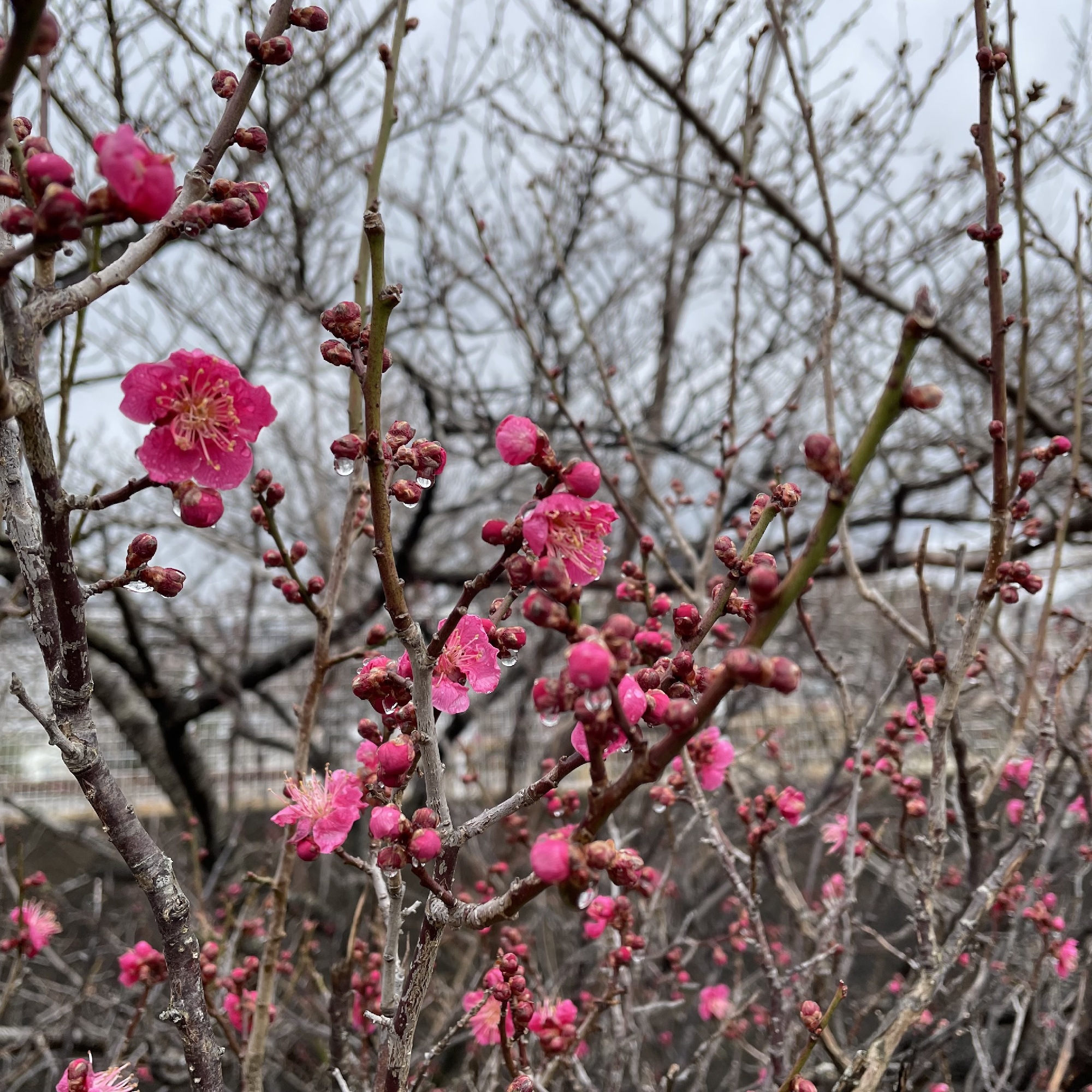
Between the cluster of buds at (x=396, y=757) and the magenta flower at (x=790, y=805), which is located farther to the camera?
the magenta flower at (x=790, y=805)

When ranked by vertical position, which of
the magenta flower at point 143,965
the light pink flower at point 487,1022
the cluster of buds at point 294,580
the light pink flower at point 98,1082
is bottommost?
the light pink flower at point 98,1082

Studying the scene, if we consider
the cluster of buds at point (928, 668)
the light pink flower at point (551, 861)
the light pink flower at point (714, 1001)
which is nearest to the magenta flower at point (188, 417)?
the light pink flower at point (551, 861)

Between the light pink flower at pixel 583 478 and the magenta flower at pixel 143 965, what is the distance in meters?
1.71

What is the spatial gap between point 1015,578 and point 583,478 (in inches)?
47.7

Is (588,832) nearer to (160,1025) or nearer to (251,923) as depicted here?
(251,923)

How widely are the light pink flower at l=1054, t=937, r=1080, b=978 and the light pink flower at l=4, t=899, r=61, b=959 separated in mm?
3563

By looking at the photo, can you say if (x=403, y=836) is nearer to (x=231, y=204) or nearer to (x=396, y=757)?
(x=396, y=757)

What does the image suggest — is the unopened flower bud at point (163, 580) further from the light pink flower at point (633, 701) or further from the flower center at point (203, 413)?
the light pink flower at point (633, 701)

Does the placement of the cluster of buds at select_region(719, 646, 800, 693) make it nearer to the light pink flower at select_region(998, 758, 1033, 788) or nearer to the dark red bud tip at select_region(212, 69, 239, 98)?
the dark red bud tip at select_region(212, 69, 239, 98)

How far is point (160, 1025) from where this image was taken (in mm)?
3902

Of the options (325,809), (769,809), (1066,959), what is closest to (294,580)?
(325,809)

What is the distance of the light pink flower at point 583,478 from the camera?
0.87 metres

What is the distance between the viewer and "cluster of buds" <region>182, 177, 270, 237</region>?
937 mm

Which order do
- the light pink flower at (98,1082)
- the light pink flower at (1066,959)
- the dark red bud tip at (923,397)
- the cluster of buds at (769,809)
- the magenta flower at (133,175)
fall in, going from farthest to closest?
the light pink flower at (1066,959) → the cluster of buds at (769,809) → the light pink flower at (98,1082) → the magenta flower at (133,175) → the dark red bud tip at (923,397)
